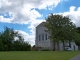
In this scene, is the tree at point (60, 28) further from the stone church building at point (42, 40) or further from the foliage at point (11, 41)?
the stone church building at point (42, 40)

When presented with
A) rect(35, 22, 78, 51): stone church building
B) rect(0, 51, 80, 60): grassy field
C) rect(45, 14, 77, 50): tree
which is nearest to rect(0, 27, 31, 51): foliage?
rect(45, 14, 77, 50): tree

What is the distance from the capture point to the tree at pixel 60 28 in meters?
62.0

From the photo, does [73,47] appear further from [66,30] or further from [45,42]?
[66,30]

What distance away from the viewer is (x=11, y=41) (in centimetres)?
6438

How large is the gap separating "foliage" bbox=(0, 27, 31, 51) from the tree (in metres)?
9.49

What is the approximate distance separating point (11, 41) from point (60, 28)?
52.8 feet

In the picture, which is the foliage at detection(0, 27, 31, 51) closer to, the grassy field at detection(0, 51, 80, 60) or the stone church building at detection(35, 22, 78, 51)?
the stone church building at detection(35, 22, 78, 51)

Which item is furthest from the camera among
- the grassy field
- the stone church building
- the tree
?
the stone church building

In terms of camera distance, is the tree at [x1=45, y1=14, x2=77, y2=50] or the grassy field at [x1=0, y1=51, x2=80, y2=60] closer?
the grassy field at [x1=0, y1=51, x2=80, y2=60]

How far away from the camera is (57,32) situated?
203ft

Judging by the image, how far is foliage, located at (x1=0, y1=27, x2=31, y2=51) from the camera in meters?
63.3

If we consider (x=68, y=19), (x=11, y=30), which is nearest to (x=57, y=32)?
(x=68, y=19)

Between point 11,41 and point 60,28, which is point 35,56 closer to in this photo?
point 60,28

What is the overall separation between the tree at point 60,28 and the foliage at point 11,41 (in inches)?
374
